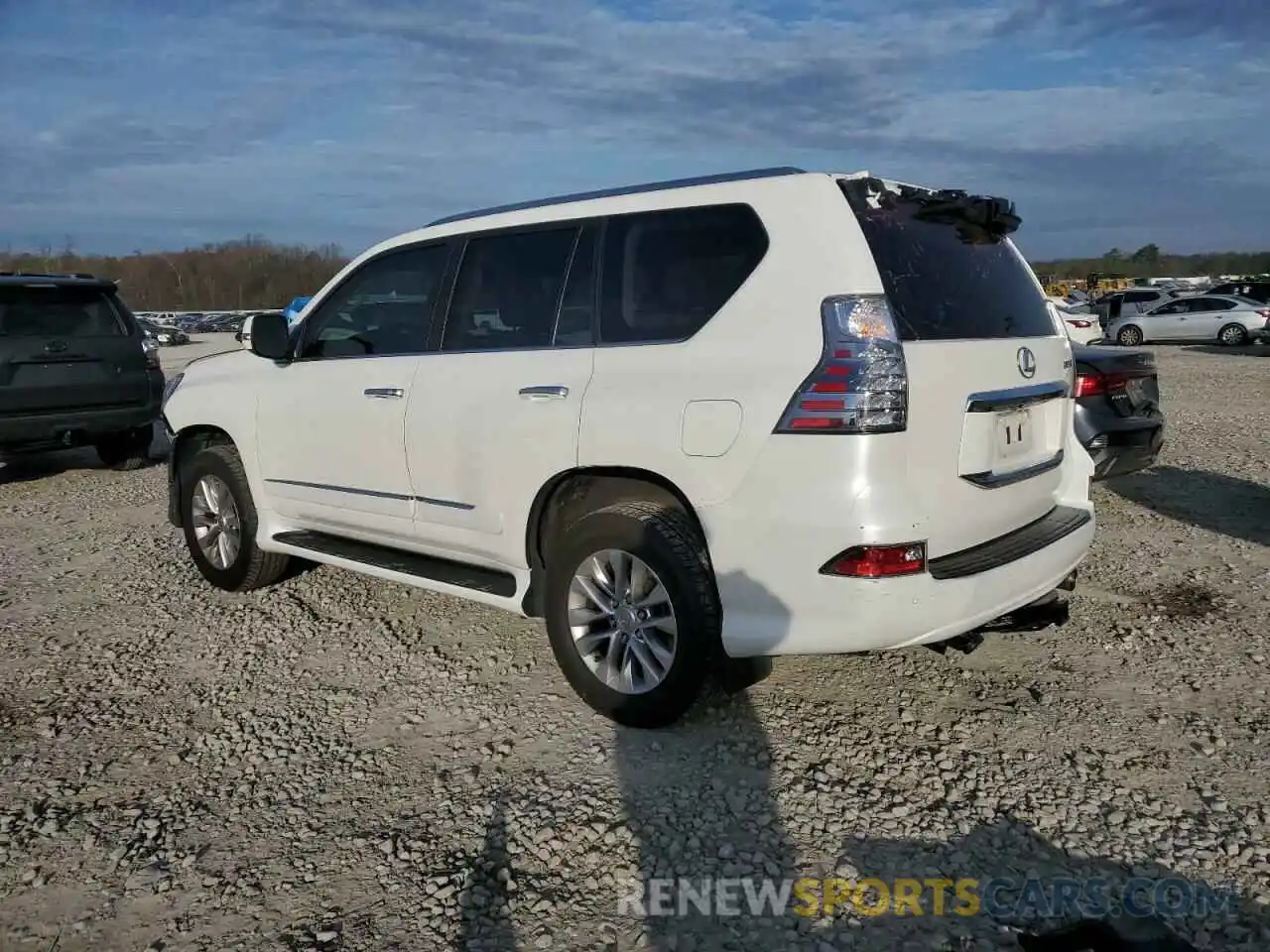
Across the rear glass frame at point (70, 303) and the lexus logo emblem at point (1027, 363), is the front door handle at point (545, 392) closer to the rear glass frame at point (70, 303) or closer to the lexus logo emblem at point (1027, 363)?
the lexus logo emblem at point (1027, 363)

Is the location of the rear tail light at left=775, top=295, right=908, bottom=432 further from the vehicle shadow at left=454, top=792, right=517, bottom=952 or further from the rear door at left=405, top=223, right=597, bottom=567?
the vehicle shadow at left=454, top=792, right=517, bottom=952

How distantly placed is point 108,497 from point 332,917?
6752 mm

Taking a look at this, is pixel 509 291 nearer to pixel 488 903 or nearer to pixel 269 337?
pixel 269 337

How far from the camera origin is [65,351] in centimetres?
818

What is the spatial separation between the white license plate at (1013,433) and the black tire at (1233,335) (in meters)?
25.9

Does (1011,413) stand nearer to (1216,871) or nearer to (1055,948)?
(1216,871)

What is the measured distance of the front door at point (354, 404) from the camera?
430 centimetres

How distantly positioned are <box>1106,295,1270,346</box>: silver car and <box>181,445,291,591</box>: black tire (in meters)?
25.9

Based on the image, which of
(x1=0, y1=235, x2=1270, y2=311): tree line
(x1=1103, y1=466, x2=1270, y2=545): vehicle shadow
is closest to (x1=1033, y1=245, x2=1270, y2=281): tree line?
(x1=0, y1=235, x2=1270, y2=311): tree line

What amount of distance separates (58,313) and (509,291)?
623 cm

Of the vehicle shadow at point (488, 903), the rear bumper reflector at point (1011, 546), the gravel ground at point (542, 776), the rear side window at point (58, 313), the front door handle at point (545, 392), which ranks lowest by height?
the vehicle shadow at point (488, 903)

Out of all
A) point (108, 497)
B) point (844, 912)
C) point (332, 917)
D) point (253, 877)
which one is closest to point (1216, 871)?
point (844, 912)

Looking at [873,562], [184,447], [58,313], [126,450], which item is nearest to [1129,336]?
[126,450]

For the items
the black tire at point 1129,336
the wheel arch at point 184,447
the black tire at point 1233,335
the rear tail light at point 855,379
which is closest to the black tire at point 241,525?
the wheel arch at point 184,447
